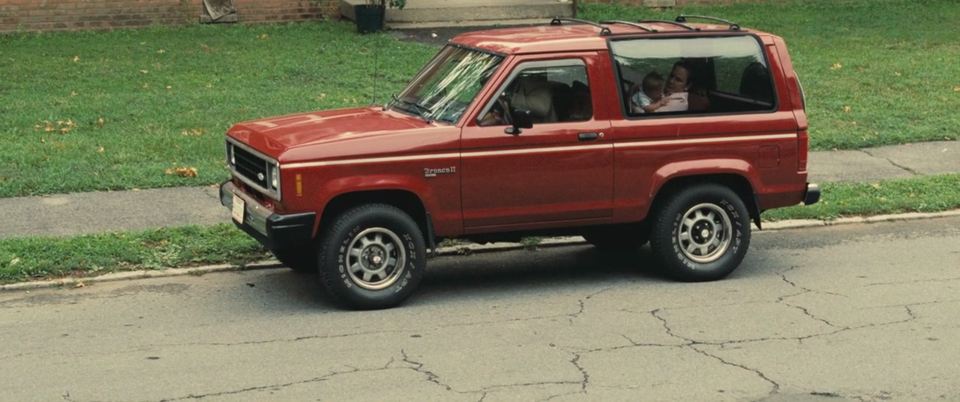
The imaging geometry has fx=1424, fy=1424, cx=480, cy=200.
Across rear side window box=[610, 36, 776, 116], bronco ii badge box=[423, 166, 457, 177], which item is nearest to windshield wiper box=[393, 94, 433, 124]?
bronco ii badge box=[423, 166, 457, 177]

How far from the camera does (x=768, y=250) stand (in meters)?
10.6

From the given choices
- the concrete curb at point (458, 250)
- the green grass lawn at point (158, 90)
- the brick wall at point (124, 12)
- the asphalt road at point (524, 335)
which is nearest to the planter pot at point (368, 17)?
the green grass lawn at point (158, 90)

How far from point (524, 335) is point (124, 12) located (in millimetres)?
13963

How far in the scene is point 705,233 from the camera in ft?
31.3

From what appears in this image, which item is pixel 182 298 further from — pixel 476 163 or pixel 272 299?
pixel 476 163

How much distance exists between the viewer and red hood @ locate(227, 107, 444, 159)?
28.3ft

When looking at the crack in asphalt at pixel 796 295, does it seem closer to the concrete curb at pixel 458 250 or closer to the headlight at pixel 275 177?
the concrete curb at pixel 458 250

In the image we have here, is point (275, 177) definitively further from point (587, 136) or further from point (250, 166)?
point (587, 136)

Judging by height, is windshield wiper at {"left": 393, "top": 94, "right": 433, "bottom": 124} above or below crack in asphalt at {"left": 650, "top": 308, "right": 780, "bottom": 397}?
above

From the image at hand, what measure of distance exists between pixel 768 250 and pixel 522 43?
2720mm

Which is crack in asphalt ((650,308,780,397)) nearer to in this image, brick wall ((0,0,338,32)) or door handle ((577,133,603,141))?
door handle ((577,133,603,141))

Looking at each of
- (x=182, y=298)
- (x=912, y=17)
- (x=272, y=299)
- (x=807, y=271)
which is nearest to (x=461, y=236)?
(x=272, y=299)

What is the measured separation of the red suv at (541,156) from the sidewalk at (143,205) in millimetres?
1741

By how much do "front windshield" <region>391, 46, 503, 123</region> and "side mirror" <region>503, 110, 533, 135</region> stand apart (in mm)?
314
